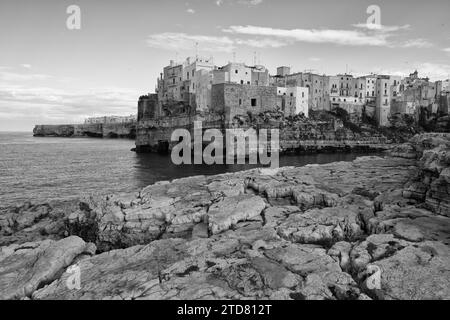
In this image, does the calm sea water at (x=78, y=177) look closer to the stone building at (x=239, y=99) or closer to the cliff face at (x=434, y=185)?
the stone building at (x=239, y=99)

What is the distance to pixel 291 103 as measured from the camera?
80125 mm

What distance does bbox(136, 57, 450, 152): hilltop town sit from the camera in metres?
67.4

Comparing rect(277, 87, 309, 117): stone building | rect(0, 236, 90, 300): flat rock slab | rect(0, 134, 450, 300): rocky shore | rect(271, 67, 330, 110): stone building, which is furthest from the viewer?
rect(271, 67, 330, 110): stone building

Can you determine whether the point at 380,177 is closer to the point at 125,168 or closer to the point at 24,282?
the point at 24,282

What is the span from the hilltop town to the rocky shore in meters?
43.6

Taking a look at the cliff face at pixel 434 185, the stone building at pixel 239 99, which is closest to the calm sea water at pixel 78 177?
the stone building at pixel 239 99

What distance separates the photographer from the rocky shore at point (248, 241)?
10.8 m

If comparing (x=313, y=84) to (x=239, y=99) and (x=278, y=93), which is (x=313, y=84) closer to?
(x=278, y=93)

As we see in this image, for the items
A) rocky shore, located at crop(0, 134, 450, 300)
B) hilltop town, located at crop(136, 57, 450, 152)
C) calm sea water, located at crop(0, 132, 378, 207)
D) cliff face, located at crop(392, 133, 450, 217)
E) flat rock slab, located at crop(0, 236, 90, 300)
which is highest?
hilltop town, located at crop(136, 57, 450, 152)

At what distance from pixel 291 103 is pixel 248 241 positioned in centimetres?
6902

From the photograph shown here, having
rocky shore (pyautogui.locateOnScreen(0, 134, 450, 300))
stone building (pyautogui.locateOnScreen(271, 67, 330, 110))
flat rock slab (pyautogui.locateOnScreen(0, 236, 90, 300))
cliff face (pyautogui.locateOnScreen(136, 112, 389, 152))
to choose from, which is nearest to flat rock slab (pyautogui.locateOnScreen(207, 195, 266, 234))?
rocky shore (pyautogui.locateOnScreen(0, 134, 450, 300))

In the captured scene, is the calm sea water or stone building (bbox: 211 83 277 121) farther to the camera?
stone building (bbox: 211 83 277 121)

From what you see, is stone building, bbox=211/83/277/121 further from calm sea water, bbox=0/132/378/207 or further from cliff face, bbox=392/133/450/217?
cliff face, bbox=392/133/450/217
